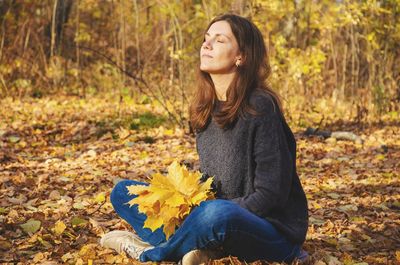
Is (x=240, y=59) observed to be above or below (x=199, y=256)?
above

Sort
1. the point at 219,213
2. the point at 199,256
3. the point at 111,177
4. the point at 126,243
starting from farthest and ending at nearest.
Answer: the point at 111,177 → the point at 126,243 → the point at 199,256 → the point at 219,213

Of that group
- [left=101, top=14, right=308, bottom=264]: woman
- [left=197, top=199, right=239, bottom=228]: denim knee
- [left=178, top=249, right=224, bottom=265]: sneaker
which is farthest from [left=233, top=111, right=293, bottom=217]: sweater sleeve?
[left=178, top=249, right=224, bottom=265]: sneaker

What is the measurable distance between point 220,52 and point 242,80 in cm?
16

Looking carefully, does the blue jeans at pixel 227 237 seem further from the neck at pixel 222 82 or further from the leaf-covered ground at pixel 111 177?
the neck at pixel 222 82

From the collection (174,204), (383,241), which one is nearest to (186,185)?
(174,204)

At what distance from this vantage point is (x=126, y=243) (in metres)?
2.91

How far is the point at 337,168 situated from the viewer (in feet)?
17.8

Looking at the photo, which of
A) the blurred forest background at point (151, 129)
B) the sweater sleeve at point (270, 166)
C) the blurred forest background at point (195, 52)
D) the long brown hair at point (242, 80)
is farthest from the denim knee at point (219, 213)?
the blurred forest background at point (195, 52)

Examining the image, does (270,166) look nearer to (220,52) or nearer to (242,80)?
(242,80)

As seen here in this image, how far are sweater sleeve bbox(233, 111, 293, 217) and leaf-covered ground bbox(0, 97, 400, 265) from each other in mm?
304

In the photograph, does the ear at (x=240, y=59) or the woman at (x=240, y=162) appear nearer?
the woman at (x=240, y=162)

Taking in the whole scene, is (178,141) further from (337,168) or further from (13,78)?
(13,78)

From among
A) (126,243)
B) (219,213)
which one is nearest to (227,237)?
(219,213)

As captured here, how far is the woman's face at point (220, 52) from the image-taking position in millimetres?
2623
